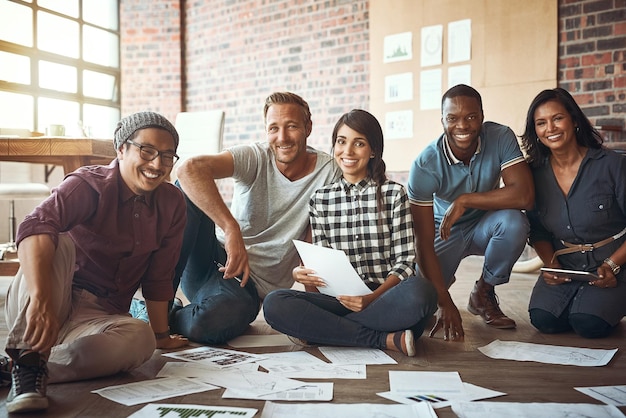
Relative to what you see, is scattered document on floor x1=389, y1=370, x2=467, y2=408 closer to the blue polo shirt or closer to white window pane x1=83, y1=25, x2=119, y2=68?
the blue polo shirt

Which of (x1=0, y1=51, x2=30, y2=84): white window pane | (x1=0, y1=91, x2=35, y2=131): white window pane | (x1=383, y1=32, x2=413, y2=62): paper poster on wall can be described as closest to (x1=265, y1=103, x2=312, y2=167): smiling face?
(x1=383, y1=32, x2=413, y2=62): paper poster on wall

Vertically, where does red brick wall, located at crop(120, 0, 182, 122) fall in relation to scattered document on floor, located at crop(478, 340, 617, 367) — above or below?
above

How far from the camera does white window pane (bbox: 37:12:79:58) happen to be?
595 centimetres

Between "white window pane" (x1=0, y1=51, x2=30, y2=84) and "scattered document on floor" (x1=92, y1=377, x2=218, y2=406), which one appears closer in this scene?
"scattered document on floor" (x1=92, y1=377, x2=218, y2=406)

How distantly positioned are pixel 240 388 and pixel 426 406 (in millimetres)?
510

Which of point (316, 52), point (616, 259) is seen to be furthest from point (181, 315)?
point (316, 52)

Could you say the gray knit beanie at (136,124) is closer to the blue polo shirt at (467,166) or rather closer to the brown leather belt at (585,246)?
the blue polo shirt at (467,166)

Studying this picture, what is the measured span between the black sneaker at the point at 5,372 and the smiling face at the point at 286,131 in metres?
1.17

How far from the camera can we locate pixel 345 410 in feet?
4.96

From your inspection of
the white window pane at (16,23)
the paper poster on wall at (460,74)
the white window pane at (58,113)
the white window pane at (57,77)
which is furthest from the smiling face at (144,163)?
the white window pane at (57,77)

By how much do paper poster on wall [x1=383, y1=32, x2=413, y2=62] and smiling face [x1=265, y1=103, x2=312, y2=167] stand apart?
3103mm

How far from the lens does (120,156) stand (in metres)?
1.92

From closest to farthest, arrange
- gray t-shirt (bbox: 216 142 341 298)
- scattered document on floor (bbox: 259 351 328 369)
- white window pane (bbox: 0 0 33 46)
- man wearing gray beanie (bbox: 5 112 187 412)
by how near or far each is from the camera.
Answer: man wearing gray beanie (bbox: 5 112 187 412), scattered document on floor (bbox: 259 351 328 369), gray t-shirt (bbox: 216 142 341 298), white window pane (bbox: 0 0 33 46)

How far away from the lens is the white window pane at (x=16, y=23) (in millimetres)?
5602
